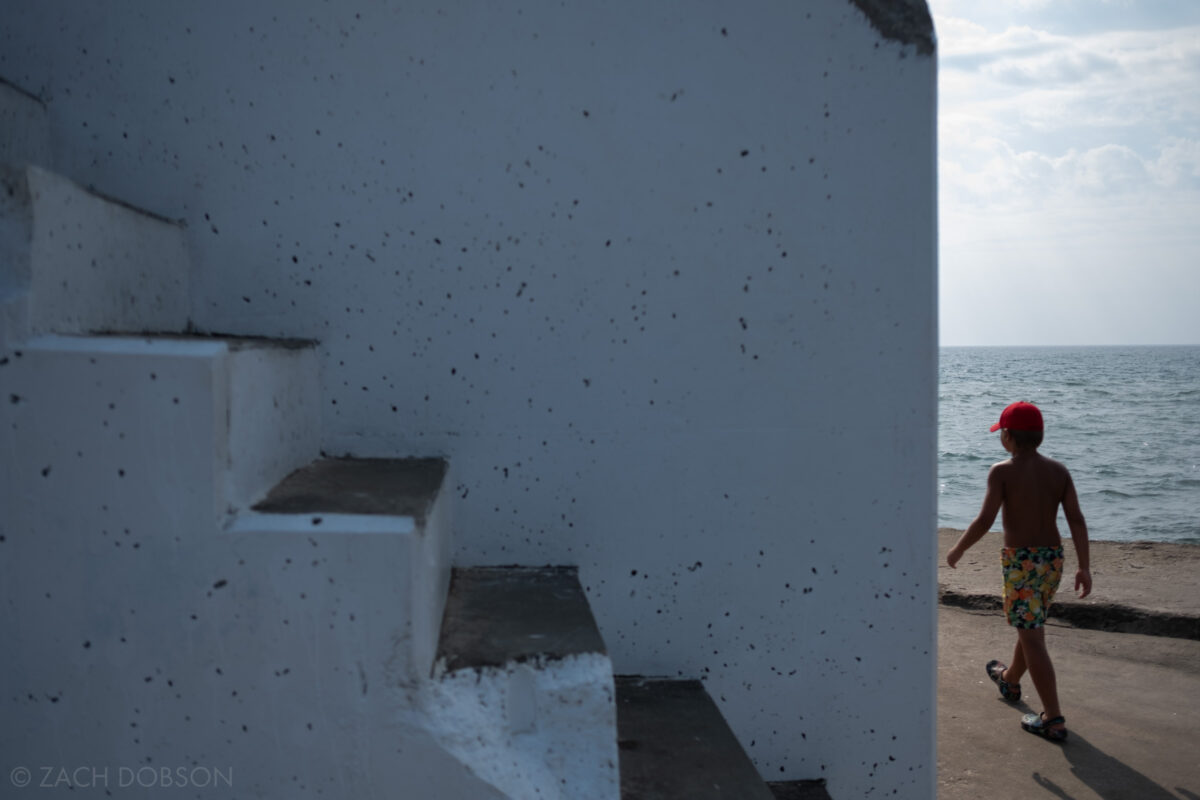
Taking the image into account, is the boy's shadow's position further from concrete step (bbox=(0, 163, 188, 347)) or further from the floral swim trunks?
concrete step (bbox=(0, 163, 188, 347))

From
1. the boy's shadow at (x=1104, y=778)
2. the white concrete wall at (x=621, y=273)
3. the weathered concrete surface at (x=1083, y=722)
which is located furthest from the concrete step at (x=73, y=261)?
the boy's shadow at (x=1104, y=778)

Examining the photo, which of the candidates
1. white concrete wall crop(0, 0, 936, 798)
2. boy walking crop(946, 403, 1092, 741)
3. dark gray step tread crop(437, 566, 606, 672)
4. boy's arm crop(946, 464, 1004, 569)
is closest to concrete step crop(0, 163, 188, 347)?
white concrete wall crop(0, 0, 936, 798)

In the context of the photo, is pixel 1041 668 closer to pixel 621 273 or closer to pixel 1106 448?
pixel 621 273

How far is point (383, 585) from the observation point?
1353 millimetres

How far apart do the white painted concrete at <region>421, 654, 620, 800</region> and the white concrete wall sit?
659 millimetres

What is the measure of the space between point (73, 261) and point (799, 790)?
82.8 inches

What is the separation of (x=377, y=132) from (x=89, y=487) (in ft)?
3.80

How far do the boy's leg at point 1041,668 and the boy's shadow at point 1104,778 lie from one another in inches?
5.8

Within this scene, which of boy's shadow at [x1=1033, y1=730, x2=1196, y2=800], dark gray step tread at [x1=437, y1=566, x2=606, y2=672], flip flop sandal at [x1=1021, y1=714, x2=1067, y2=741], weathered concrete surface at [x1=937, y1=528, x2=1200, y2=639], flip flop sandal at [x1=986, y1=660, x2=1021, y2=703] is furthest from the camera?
weathered concrete surface at [x1=937, y1=528, x2=1200, y2=639]

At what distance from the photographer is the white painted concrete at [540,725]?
55.9 inches

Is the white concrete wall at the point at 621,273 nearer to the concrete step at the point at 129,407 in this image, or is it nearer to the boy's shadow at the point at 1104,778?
the concrete step at the point at 129,407

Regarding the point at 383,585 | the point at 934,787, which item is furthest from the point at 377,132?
the point at 934,787

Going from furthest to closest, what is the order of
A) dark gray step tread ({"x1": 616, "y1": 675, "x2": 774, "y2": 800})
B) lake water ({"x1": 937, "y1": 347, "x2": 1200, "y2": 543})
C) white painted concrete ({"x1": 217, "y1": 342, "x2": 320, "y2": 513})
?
lake water ({"x1": 937, "y1": 347, "x2": 1200, "y2": 543})
dark gray step tread ({"x1": 616, "y1": 675, "x2": 774, "y2": 800})
white painted concrete ({"x1": 217, "y1": 342, "x2": 320, "y2": 513})

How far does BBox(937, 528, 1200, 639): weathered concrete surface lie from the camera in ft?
16.1
